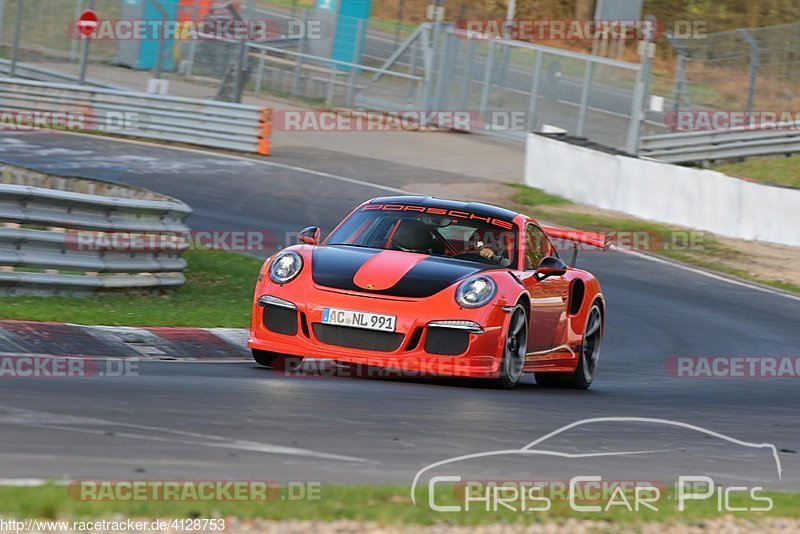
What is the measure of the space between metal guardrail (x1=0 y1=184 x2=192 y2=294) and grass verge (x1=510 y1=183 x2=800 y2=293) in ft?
31.4

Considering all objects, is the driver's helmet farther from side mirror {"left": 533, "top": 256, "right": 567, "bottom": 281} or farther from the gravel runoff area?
the gravel runoff area

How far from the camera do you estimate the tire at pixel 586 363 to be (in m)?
10.5

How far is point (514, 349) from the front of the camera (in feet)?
29.6

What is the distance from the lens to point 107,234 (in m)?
11.5

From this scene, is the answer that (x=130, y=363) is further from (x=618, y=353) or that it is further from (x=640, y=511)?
(x=618, y=353)

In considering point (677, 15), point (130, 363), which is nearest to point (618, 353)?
point (130, 363)

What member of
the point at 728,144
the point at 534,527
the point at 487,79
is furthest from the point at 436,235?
the point at 487,79

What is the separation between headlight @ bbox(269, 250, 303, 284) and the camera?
8.87 metres

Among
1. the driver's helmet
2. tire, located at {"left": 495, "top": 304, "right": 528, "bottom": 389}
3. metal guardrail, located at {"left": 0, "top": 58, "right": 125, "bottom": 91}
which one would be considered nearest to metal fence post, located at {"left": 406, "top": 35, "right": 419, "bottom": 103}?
metal guardrail, located at {"left": 0, "top": 58, "right": 125, "bottom": 91}

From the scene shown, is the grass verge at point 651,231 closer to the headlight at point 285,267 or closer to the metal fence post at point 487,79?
the metal fence post at point 487,79

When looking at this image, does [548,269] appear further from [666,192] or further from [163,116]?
[163,116]

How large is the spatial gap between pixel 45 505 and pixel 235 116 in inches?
904

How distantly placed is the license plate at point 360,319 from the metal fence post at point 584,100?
22846mm

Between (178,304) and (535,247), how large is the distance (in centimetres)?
353
